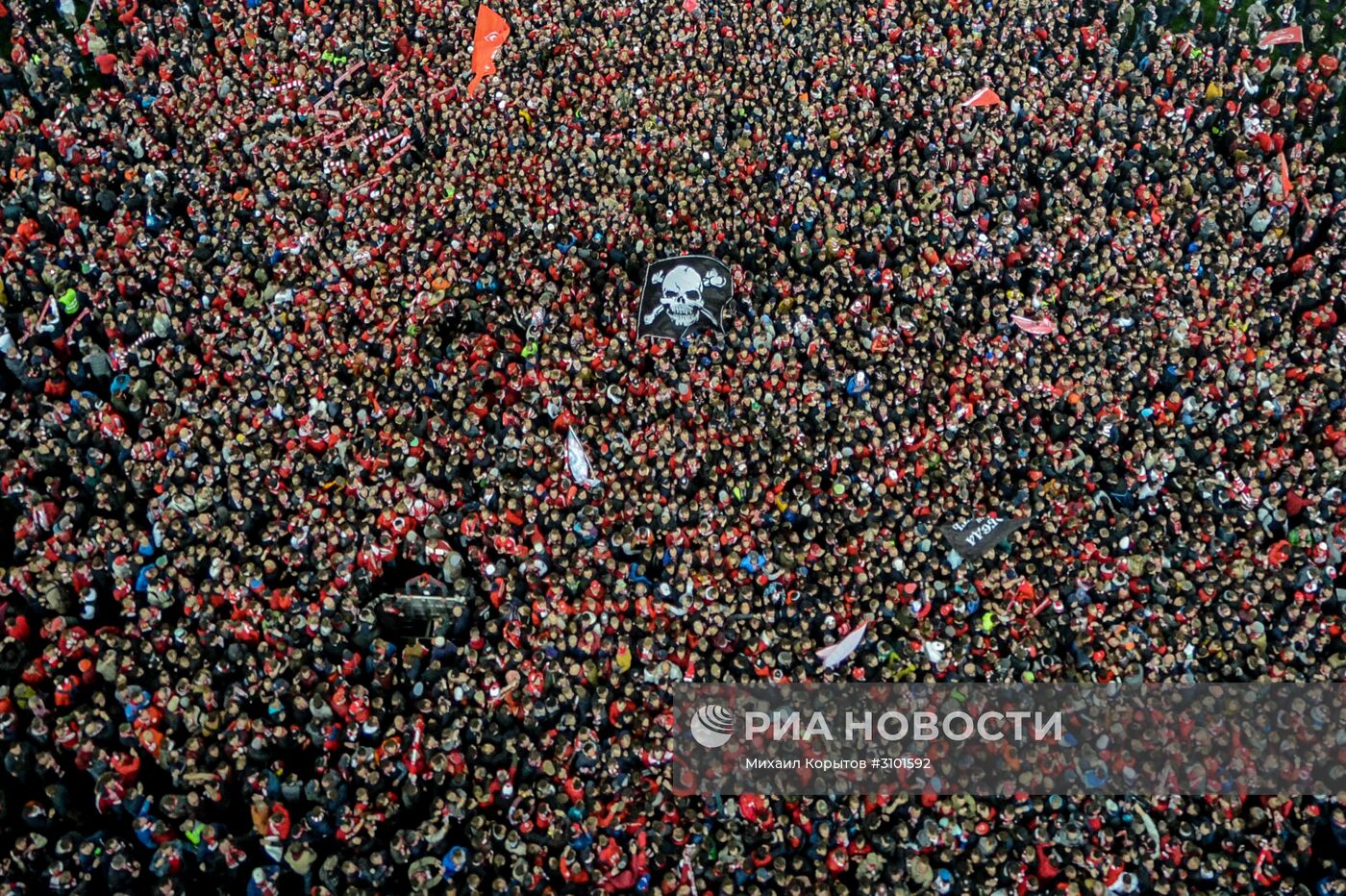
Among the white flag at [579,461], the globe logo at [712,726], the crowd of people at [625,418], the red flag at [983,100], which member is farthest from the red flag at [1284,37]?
the globe logo at [712,726]

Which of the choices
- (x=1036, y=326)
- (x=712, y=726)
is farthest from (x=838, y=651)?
(x=1036, y=326)

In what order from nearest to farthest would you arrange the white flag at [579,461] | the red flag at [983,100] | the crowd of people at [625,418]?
the crowd of people at [625,418], the white flag at [579,461], the red flag at [983,100]

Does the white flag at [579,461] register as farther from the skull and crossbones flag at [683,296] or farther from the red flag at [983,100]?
the red flag at [983,100]

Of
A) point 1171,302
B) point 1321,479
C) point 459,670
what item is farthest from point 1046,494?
point 459,670

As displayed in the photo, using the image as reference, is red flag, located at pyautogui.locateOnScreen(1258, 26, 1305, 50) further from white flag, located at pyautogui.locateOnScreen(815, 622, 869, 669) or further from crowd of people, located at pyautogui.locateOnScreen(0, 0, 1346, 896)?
white flag, located at pyautogui.locateOnScreen(815, 622, 869, 669)

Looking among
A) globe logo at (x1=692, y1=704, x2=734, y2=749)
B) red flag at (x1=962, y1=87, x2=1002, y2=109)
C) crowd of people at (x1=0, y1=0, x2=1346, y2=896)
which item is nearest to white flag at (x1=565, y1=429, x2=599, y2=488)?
crowd of people at (x1=0, y1=0, x2=1346, y2=896)

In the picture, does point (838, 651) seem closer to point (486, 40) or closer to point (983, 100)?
point (983, 100)

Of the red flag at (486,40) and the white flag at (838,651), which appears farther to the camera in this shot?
the red flag at (486,40)
